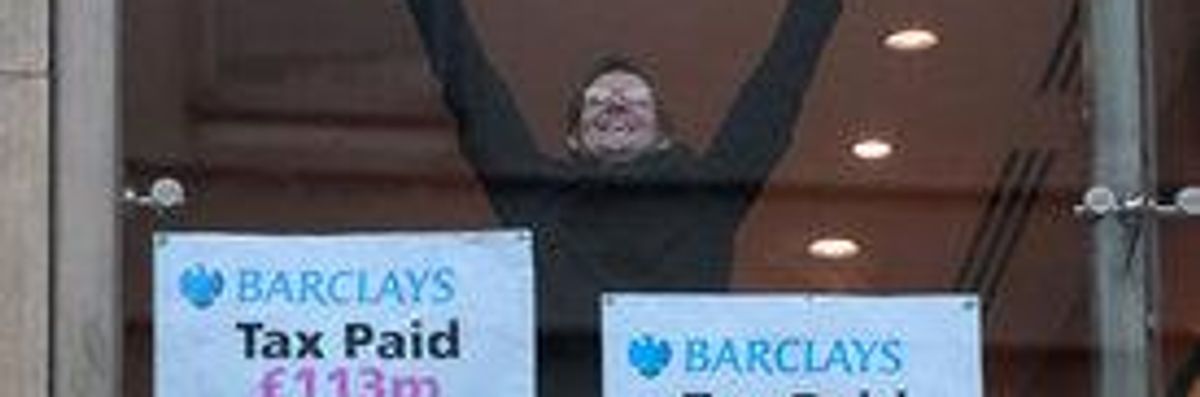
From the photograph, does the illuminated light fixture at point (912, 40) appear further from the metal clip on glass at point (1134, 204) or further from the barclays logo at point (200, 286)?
the barclays logo at point (200, 286)

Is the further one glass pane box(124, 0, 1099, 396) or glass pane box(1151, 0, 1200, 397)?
glass pane box(1151, 0, 1200, 397)

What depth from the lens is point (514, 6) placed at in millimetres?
8570

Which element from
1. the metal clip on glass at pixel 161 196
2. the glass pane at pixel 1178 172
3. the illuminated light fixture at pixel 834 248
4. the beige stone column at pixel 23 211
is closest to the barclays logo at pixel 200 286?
the metal clip on glass at pixel 161 196

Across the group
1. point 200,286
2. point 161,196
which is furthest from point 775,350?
point 161,196

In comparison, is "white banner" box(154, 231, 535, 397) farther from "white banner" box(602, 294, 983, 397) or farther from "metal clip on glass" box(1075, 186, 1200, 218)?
"metal clip on glass" box(1075, 186, 1200, 218)

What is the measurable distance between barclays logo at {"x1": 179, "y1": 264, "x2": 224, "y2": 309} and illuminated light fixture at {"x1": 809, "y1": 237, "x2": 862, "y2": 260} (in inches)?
46.3

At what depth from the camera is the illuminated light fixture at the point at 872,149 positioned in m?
8.57

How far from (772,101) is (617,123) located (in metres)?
0.34

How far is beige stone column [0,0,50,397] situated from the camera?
802 cm

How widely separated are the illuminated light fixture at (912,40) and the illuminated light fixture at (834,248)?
1.54ft

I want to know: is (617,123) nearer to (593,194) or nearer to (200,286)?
(593,194)

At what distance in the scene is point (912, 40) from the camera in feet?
28.7

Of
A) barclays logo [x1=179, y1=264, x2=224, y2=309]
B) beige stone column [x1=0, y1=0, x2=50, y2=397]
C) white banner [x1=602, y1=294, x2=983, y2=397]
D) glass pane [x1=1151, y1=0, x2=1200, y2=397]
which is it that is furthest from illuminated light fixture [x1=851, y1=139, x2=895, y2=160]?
beige stone column [x1=0, y1=0, x2=50, y2=397]

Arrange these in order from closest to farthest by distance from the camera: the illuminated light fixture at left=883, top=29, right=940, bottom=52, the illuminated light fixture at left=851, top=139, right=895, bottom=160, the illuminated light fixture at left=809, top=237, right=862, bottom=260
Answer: the illuminated light fixture at left=809, top=237, right=862, bottom=260
the illuminated light fixture at left=851, top=139, right=895, bottom=160
the illuminated light fixture at left=883, top=29, right=940, bottom=52
